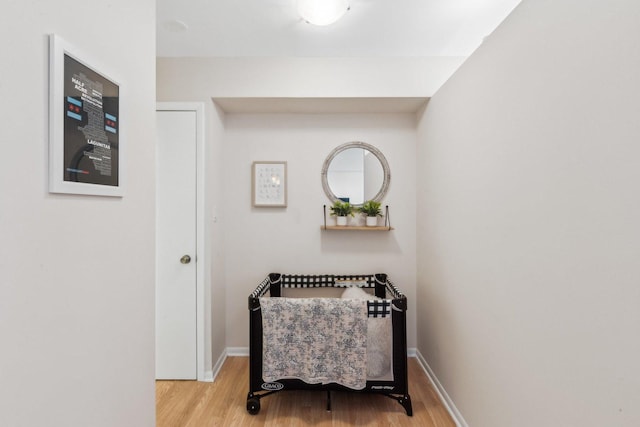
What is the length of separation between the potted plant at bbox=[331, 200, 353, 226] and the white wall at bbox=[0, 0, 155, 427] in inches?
64.8

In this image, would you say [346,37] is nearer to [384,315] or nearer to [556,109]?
[556,109]

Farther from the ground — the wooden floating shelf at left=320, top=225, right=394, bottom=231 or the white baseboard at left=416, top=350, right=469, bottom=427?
the wooden floating shelf at left=320, top=225, right=394, bottom=231

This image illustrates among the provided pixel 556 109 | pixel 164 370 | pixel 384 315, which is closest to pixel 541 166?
pixel 556 109

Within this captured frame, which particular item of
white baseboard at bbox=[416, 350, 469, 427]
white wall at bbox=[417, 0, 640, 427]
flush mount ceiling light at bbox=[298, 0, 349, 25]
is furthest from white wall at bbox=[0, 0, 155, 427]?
white baseboard at bbox=[416, 350, 469, 427]

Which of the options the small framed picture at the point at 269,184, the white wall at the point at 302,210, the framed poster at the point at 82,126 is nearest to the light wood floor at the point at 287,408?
the white wall at the point at 302,210

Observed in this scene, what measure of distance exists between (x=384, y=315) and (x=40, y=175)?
70.8 inches

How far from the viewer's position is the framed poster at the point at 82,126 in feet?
2.89

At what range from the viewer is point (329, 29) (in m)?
2.13

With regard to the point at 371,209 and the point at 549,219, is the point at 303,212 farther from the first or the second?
the point at 549,219

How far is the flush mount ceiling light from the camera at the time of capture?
1787 mm

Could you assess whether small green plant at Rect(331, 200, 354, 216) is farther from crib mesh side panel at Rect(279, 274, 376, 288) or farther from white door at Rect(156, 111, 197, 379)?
white door at Rect(156, 111, 197, 379)

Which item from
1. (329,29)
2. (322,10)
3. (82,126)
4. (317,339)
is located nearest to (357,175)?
(329,29)

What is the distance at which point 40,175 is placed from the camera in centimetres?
85

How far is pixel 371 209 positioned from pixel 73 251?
2176 mm
